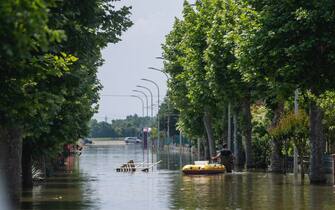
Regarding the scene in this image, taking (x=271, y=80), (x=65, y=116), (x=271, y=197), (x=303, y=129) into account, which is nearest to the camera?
(x=271, y=80)

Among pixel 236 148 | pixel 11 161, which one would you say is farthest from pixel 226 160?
pixel 11 161

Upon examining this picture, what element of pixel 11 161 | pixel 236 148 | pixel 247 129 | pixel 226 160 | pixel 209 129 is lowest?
pixel 226 160

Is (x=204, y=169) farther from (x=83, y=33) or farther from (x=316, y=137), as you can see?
(x=83, y=33)

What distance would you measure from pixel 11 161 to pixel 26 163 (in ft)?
39.7

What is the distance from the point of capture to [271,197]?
25297 millimetres

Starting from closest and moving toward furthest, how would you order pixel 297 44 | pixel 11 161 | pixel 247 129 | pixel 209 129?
pixel 297 44 → pixel 11 161 → pixel 247 129 → pixel 209 129

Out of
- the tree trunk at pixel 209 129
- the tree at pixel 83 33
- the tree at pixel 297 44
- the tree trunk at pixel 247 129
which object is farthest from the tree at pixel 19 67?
the tree trunk at pixel 209 129

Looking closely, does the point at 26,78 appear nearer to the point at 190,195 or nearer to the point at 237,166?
the point at 190,195

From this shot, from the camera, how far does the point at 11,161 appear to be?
22.5 metres

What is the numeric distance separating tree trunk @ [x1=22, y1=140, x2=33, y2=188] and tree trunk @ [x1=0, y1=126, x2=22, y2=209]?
33.1ft

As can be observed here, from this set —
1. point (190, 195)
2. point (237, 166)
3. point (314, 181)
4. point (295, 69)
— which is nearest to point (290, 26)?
point (295, 69)

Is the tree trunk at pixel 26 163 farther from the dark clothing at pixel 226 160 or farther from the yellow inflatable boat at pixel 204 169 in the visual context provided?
the dark clothing at pixel 226 160

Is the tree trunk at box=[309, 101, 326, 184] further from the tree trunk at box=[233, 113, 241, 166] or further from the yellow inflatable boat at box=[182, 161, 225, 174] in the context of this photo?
the tree trunk at box=[233, 113, 241, 166]

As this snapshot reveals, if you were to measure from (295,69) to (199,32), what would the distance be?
28.5 m
